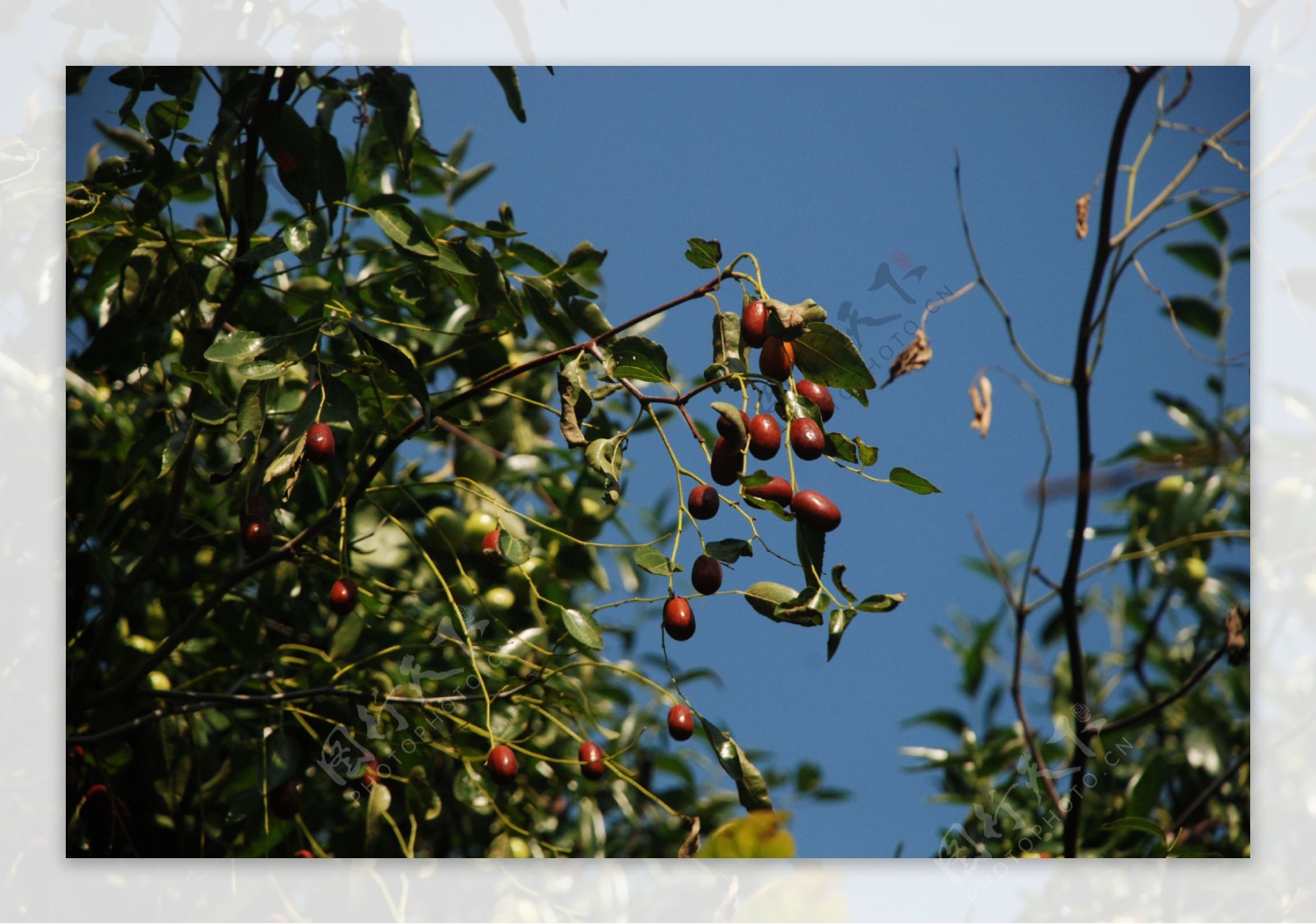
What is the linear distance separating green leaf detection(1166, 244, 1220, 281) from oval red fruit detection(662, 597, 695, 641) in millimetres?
710

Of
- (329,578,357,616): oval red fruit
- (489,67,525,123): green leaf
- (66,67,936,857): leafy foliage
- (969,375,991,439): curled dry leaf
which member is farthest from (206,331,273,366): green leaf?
(969,375,991,439): curled dry leaf

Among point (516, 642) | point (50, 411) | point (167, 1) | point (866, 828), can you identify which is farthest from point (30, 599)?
point (866, 828)

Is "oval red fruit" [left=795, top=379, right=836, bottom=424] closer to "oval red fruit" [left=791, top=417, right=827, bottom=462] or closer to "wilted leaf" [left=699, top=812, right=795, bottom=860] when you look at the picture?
"oval red fruit" [left=791, top=417, right=827, bottom=462]

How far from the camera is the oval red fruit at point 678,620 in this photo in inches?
38.0

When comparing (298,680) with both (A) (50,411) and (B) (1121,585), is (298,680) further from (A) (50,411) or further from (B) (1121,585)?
(B) (1121,585)

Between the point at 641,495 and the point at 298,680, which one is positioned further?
the point at 641,495

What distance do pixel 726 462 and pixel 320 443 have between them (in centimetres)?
33

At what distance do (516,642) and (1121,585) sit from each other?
2.45 ft

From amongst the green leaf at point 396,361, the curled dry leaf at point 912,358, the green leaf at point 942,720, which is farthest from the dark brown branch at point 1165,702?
the green leaf at point 396,361

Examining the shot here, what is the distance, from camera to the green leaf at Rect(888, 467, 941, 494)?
94 cm

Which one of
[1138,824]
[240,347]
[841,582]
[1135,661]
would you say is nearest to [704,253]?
[841,582]

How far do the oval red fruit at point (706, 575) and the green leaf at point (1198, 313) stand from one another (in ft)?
2.13

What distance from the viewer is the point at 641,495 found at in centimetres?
149

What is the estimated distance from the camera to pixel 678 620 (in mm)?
964
